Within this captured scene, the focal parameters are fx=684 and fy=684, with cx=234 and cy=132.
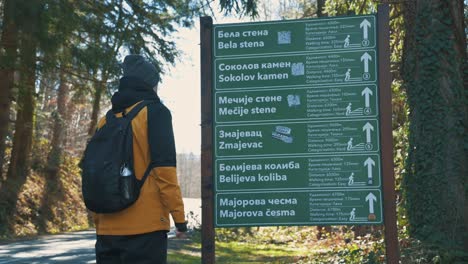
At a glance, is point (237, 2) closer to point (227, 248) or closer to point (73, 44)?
point (73, 44)

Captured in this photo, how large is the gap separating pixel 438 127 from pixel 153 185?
5.22 metres

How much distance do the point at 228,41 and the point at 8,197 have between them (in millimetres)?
20488

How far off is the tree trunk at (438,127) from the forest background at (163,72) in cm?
1

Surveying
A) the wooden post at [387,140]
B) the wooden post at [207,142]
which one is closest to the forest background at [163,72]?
the wooden post at [387,140]

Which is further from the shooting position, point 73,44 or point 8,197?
point 8,197

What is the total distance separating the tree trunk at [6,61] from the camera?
12828 millimetres

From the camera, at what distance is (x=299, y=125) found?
6125mm

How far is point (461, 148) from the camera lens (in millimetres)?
8352

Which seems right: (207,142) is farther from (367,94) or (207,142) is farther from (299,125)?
(367,94)

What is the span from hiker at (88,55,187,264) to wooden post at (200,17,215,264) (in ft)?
6.06

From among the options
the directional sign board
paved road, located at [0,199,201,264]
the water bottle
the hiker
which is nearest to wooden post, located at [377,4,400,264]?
the directional sign board

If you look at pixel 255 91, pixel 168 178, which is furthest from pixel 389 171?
pixel 168 178

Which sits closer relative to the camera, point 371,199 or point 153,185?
point 153,185

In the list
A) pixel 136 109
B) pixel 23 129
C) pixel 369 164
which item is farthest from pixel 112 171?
pixel 23 129
